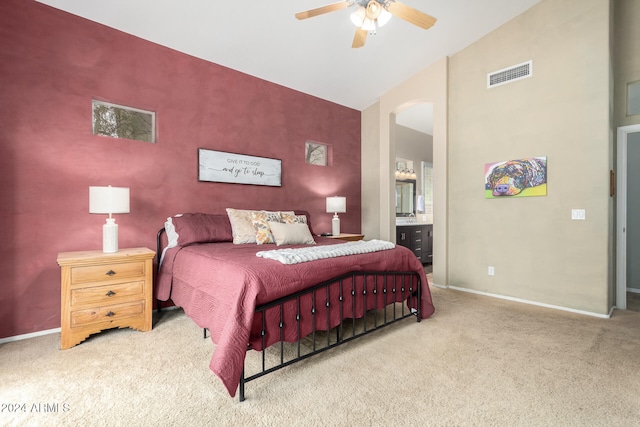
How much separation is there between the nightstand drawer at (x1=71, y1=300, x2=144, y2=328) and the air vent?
4674 millimetres

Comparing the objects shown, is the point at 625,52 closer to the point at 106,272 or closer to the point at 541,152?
the point at 541,152

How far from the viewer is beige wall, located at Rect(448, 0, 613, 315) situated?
10.9 feet

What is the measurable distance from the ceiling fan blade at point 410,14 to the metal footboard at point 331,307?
203 centimetres

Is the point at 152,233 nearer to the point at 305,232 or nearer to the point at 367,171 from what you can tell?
the point at 305,232

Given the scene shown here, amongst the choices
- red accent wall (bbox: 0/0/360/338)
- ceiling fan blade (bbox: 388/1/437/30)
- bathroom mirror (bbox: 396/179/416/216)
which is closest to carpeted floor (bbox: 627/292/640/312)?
bathroom mirror (bbox: 396/179/416/216)

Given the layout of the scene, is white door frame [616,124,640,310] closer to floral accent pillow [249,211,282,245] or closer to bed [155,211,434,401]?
bed [155,211,434,401]

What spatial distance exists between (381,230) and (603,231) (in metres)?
2.76

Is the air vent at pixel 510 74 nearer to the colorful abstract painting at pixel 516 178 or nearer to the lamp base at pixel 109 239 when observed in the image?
the colorful abstract painting at pixel 516 178

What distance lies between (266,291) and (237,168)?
249 cm

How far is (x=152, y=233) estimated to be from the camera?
11.2 ft

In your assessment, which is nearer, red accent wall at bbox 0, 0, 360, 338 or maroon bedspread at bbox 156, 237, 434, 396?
maroon bedspread at bbox 156, 237, 434, 396

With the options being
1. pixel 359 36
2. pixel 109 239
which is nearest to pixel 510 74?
pixel 359 36

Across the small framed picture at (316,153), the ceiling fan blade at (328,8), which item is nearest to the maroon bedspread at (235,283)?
the ceiling fan blade at (328,8)

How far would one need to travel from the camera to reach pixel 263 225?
136 inches
